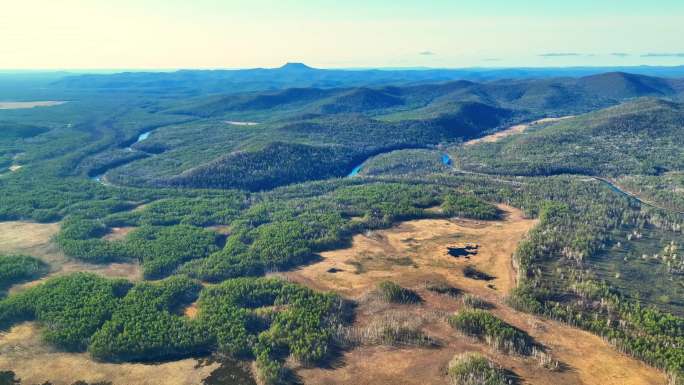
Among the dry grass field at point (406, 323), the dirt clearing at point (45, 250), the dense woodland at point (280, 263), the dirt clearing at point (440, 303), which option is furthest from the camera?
the dirt clearing at point (45, 250)

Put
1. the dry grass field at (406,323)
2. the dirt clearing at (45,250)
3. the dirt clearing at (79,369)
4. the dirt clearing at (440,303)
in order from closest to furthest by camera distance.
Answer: the dirt clearing at (79,369)
the dirt clearing at (440,303)
the dry grass field at (406,323)
the dirt clearing at (45,250)

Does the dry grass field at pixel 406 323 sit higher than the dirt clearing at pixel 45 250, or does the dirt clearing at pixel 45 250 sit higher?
the dirt clearing at pixel 45 250

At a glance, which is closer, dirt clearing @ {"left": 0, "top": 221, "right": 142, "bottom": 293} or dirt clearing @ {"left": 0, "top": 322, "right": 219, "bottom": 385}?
dirt clearing @ {"left": 0, "top": 322, "right": 219, "bottom": 385}

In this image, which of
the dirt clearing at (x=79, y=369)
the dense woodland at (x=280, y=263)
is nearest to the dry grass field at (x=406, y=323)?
the dirt clearing at (x=79, y=369)

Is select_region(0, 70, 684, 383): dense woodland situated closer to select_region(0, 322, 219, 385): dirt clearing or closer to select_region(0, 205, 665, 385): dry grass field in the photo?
select_region(0, 322, 219, 385): dirt clearing

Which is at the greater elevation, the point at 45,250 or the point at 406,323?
the point at 45,250

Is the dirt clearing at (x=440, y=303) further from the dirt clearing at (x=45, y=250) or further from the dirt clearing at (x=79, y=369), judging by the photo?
the dirt clearing at (x=45, y=250)

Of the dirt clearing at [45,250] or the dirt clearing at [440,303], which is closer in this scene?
the dirt clearing at [440,303]

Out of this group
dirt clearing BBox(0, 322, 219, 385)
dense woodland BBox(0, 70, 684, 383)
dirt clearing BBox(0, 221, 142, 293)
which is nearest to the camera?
dirt clearing BBox(0, 322, 219, 385)

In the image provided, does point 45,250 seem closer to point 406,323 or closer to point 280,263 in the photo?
point 280,263

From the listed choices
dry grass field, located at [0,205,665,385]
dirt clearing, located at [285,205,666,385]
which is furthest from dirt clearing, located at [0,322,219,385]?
dirt clearing, located at [285,205,666,385]

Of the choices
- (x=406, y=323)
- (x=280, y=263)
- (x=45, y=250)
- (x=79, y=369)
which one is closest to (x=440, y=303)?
(x=406, y=323)

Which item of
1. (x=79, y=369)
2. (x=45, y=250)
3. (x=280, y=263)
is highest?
(x=45, y=250)
